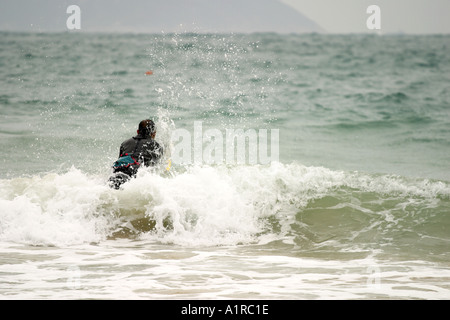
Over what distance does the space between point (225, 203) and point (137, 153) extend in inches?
63.2

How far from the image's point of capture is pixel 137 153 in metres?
8.77

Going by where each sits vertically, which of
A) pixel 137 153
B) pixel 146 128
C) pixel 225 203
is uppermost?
pixel 146 128

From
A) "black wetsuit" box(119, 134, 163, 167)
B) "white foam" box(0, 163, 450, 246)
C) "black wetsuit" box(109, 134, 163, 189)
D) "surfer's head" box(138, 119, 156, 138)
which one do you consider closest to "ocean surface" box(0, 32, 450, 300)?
"white foam" box(0, 163, 450, 246)

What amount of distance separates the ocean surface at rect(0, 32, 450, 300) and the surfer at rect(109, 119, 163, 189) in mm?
180

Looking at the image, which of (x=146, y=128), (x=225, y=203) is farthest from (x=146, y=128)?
(x=225, y=203)

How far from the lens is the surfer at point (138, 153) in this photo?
28.8 feet

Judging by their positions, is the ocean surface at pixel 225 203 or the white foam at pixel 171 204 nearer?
the ocean surface at pixel 225 203

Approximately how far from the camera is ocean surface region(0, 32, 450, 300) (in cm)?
625

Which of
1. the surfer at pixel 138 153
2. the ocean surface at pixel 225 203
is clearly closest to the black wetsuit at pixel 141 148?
the surfer at pixel 138 153

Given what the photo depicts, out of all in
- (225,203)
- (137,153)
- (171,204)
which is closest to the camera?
(137,153)

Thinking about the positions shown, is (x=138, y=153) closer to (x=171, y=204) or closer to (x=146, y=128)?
→ (x=146, y=128)

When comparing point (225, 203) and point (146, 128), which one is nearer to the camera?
point (146, 128)

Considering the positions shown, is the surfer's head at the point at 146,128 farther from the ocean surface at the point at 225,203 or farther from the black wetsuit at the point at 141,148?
the ocean surface at the point at 225,203

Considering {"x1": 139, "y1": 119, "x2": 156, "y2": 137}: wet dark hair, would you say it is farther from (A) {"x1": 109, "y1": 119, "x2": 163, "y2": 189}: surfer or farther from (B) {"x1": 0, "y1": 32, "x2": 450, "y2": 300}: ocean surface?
(B) {"x1": 0, "y1": 32, "x2": 450, "y2": 300}: ocean surface
